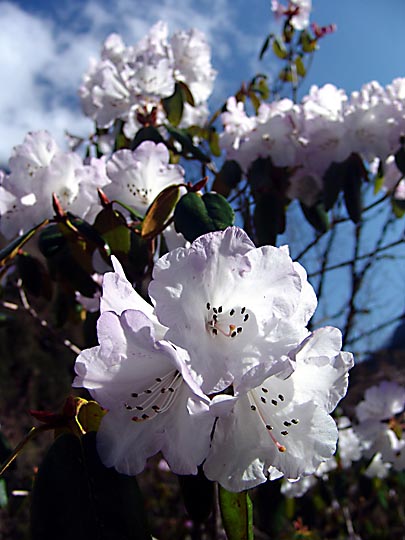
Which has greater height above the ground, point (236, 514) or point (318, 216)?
point (318, 216)

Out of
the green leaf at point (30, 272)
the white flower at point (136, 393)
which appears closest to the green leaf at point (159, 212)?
the white flower at point (136, 393)

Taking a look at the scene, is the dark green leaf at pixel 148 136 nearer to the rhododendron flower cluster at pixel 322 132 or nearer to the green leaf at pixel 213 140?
the rhododendron flower cluster at pixel 322 132

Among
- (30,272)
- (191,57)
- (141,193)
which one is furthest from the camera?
(191,57)

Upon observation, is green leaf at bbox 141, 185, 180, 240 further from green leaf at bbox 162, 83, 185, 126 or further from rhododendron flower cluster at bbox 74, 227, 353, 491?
green leaf at bbox 162, 83, 185, 126

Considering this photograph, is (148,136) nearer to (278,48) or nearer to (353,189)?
(353,189)

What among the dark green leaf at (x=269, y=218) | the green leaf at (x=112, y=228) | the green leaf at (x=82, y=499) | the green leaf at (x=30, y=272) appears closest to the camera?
the green leaf at (x=82, y=499)

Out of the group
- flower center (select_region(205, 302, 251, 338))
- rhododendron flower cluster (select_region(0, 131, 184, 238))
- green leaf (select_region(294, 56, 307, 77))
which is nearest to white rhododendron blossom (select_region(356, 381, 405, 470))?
rhododendron flower cluster (select_region(0, 131, 184, 238))

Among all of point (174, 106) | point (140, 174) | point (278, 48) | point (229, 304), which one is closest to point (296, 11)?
point (278, 48)
